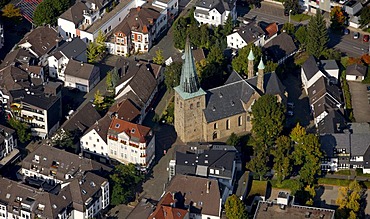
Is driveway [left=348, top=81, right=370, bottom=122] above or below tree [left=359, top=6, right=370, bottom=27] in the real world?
below

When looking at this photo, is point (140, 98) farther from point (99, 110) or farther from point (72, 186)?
point (72, 186)

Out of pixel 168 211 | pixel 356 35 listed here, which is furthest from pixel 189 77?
pixel 356 35

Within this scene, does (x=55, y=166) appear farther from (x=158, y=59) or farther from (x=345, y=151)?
(x=345, y=151)

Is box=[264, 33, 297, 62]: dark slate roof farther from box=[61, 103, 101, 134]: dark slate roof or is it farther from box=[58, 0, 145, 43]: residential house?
box=[61, 103, 101, 134]: dark slate roof

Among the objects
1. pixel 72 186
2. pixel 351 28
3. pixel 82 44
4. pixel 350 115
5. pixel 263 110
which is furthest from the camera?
pixel 351 28

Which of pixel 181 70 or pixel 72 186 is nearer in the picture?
pixel 72 186

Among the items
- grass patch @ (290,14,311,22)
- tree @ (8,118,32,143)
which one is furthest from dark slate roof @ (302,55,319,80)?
tree @ (8,118,32,143)

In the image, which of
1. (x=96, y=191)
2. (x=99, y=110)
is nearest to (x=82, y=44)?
(x=99, y=110)

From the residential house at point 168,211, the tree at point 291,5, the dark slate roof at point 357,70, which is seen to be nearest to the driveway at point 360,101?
the dark slate roof at point 357,70
